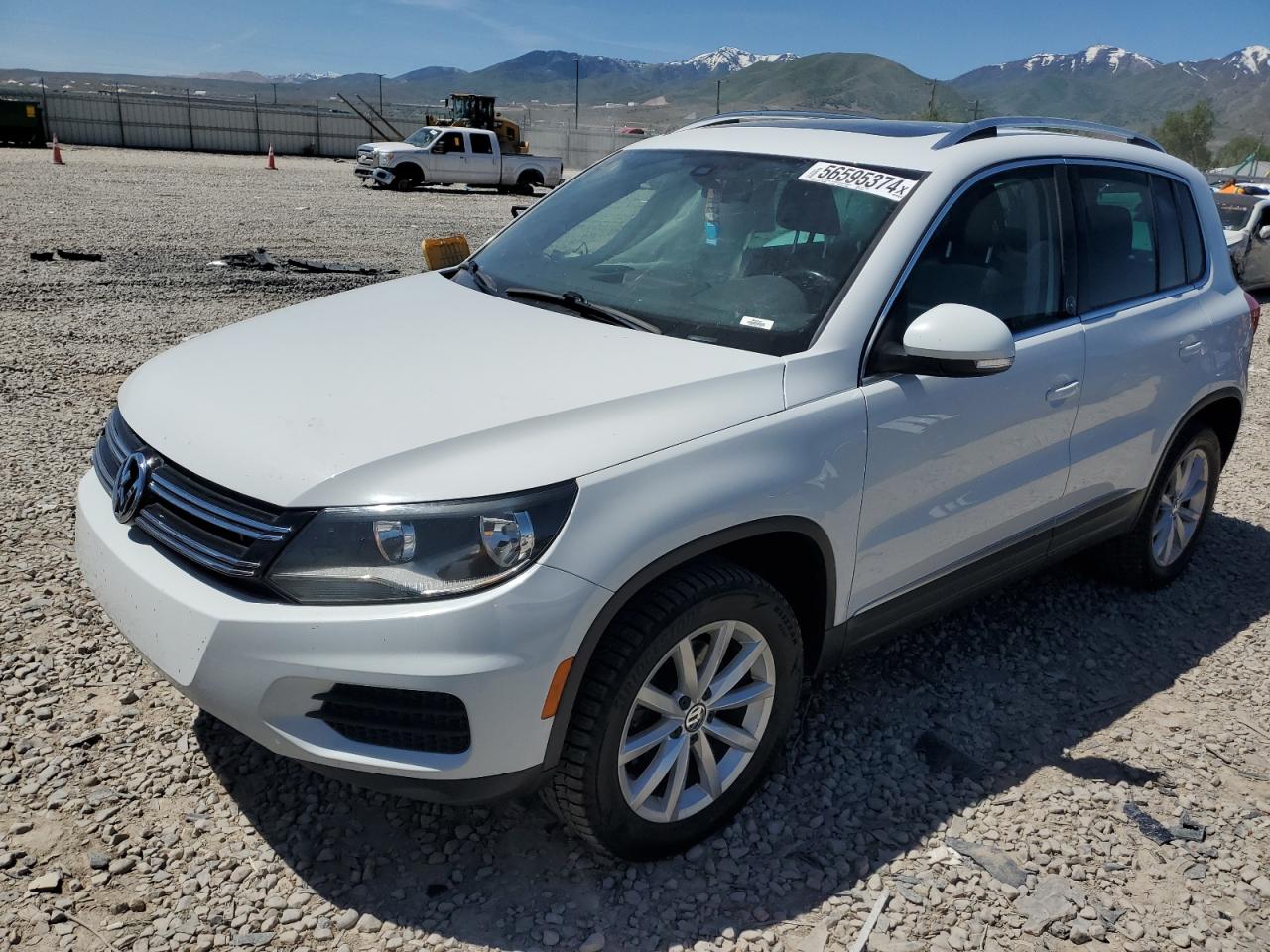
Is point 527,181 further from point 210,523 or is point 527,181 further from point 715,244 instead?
point 210,523

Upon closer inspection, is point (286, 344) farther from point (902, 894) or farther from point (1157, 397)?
point (1157, 397)

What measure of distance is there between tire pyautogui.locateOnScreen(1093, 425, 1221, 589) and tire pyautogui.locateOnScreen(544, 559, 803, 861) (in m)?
2.20

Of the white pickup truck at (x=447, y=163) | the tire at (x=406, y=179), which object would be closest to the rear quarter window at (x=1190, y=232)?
the white pickup truck at (x=447, y=163)

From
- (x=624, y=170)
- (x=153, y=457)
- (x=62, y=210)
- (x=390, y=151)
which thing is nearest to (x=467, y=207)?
(x=390, y=151)

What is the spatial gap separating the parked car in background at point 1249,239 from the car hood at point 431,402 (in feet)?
42.5

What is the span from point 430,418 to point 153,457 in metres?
0.72

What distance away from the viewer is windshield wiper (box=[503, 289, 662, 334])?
309cm

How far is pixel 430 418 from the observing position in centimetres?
248

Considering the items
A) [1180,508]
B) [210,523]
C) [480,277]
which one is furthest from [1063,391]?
[210,523]

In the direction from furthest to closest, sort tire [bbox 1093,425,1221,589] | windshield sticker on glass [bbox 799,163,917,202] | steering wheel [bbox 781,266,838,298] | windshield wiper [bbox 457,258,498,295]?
1. tire [bbox 1093,425,1221,589]
2. windshield wiper [bbox 457,258,498,295]
3. windshield sticker on glass [bbox 799,163,917,202]
4. steering wheel [bbox 781,266,838,298]

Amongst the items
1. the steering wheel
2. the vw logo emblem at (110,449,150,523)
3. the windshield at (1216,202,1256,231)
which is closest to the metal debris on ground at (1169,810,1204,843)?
the steering wheel

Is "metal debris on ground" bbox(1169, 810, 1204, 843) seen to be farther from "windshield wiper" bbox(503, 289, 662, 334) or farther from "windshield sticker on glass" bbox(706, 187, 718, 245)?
"windshield sticker on glass" bbox(706, 187, 718, 245)

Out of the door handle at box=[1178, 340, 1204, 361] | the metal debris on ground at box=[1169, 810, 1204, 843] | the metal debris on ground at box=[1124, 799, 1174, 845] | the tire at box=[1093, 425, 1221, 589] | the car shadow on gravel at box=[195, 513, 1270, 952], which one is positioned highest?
the door handle at box=[1178, 340, 1204, 361]

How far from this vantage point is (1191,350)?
4.07 metres
